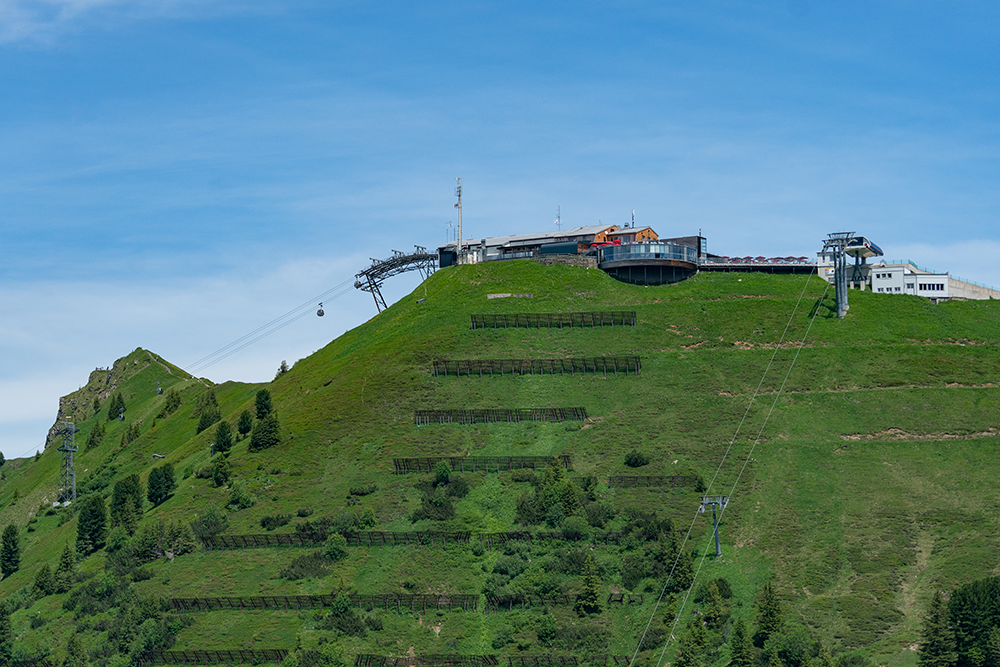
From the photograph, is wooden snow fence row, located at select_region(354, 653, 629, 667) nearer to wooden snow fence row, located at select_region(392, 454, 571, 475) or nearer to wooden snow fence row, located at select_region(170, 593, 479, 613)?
wooden snow fence row, located at select_region(170, 593, 479, 613)

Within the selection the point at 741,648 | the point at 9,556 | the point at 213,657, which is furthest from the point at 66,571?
the point at 741,648

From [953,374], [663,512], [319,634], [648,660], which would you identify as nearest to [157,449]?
[319,634]

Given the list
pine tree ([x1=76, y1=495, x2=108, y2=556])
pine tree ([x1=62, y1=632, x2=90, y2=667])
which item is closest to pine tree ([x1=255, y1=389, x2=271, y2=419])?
pine tree ([x1=76, y1=495, x2=108, y2=556])

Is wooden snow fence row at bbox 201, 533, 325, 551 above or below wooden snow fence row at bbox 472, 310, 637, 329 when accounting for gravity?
below

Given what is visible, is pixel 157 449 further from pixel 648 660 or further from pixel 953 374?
pixel 953 374

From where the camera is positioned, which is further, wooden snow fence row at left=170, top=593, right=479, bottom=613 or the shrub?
the shrub

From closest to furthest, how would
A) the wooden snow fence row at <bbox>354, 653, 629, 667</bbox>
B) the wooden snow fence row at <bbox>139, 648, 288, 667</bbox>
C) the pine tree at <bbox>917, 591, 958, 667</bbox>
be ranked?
the pine tree at <bbox>917, 591, 958, 667</bbox>, the wooden snow fence row at <bbox>354, 653, 629, 667</bbox>, the wooden snow fence row at <bbox>139, 648, 288, 667</bbox>

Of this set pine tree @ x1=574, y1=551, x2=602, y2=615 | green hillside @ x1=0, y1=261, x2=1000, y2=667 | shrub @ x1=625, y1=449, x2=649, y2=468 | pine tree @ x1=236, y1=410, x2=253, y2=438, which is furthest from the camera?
pine tree @ x1=236, y1=410, x2=253, y2=438
